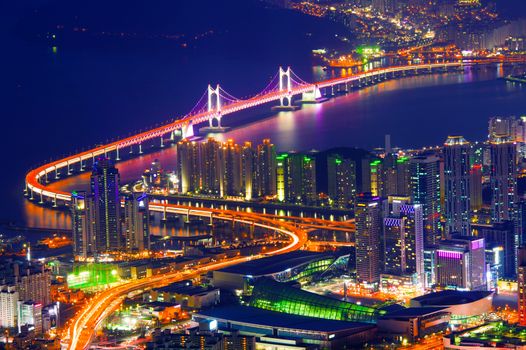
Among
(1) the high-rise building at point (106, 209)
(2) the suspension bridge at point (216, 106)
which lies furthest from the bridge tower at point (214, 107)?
(1) the high-rise building at point (106, 209)

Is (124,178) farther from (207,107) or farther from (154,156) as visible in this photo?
(207,107)

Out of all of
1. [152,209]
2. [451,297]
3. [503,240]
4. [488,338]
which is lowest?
[488,338]

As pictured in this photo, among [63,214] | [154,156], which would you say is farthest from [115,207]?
[154,156]

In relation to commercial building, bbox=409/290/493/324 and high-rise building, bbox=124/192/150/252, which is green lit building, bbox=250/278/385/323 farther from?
high-rise building, bbox=124/192/150/252

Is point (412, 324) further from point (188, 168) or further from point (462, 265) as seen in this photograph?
point (188, 168)

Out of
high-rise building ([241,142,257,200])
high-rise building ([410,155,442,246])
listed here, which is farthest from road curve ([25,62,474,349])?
high-rise building ([410,155,442,246])

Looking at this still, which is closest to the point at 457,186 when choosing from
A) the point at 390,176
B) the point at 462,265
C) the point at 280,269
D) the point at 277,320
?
the point at 390,176

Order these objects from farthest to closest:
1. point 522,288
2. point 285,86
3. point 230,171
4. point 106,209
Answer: point 285,86 → point 230,171 → point 106,209 → point 522,288
